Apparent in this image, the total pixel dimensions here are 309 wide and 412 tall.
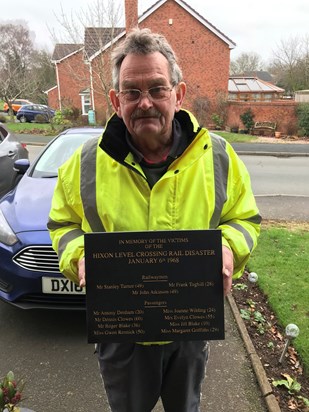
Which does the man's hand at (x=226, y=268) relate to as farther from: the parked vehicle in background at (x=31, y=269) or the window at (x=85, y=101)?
the window at (x=85, y=101)

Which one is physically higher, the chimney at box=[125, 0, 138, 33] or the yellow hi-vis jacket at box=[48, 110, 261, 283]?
the chimney at box=[125, 0, 138, 33]

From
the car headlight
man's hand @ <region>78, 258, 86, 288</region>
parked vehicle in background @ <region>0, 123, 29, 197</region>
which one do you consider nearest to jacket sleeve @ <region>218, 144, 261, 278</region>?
man's hand @ <region>78, 258, 86, 288</region>

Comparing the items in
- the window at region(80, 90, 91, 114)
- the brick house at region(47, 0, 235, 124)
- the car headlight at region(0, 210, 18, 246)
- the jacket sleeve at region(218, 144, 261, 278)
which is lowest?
the car headlight at region(0, 210, 18, 246)

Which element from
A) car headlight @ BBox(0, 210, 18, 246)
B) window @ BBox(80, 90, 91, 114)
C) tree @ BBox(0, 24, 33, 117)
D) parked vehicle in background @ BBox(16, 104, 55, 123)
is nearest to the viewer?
car headlight @ BBox(0, 210, 18, 246)

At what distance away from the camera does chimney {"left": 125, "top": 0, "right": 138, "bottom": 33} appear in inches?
786

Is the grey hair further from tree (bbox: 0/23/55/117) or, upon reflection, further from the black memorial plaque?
tree (bbox: 0/23/55/117)

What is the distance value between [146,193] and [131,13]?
21.4m

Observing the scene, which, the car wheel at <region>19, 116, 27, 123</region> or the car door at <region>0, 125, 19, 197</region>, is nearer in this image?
the car door at <region>0, 125, 19, 197</region>

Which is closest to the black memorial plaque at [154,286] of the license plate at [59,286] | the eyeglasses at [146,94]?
the eyeglasses at [146,94]

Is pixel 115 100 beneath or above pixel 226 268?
above

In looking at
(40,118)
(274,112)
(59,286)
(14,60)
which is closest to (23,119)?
(40,118)

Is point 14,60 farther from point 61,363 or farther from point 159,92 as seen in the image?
point 159,92

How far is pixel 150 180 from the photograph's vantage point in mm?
1698

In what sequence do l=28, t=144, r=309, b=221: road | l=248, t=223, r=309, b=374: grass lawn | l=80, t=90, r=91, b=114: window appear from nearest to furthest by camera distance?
l=248, t=223, r=309, b=374: grass lawn, l=28, t=144, r=309, b=221: road, l=80, t=90, r=91, b=114: window
